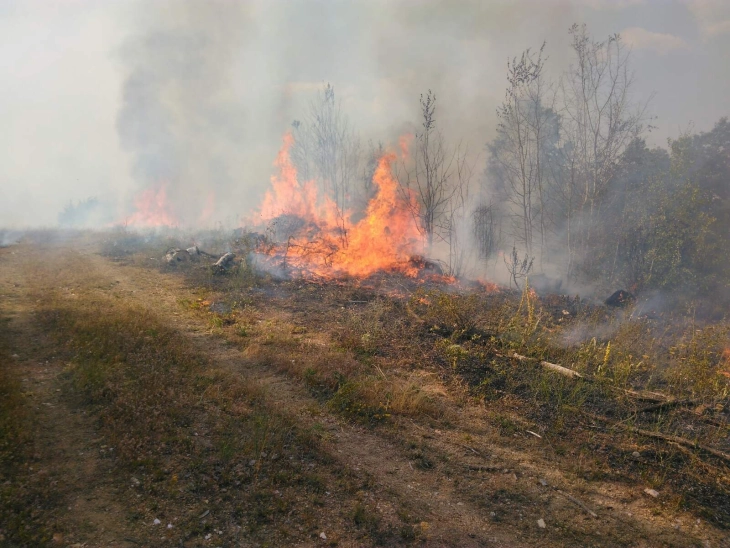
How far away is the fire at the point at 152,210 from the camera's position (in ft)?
91.9

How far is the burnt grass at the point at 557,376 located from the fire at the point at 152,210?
18053 millimetres

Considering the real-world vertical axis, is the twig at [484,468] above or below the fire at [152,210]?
below

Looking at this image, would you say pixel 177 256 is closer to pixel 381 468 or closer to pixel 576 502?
pixel 381 468

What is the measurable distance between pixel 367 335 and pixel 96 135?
39.3 meters

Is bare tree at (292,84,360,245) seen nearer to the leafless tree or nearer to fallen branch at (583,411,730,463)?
the leafless tree

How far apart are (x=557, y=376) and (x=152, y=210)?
2944 cm

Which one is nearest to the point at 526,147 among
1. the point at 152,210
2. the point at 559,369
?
the point at 559,369

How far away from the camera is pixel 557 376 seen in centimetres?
787

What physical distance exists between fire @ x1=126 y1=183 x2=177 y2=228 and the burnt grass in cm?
1805

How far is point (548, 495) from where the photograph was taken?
5.06 metres

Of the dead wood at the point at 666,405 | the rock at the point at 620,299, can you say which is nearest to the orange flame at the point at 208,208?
the rock at the point at 620,299

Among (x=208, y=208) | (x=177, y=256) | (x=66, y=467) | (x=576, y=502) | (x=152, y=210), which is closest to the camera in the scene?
(x=66, y=467)

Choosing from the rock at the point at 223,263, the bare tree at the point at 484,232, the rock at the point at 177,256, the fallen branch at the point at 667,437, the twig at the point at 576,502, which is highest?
the bare tree at the point at 484,232

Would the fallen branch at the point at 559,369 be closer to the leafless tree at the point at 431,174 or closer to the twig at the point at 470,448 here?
the twig at the point at 470,448
